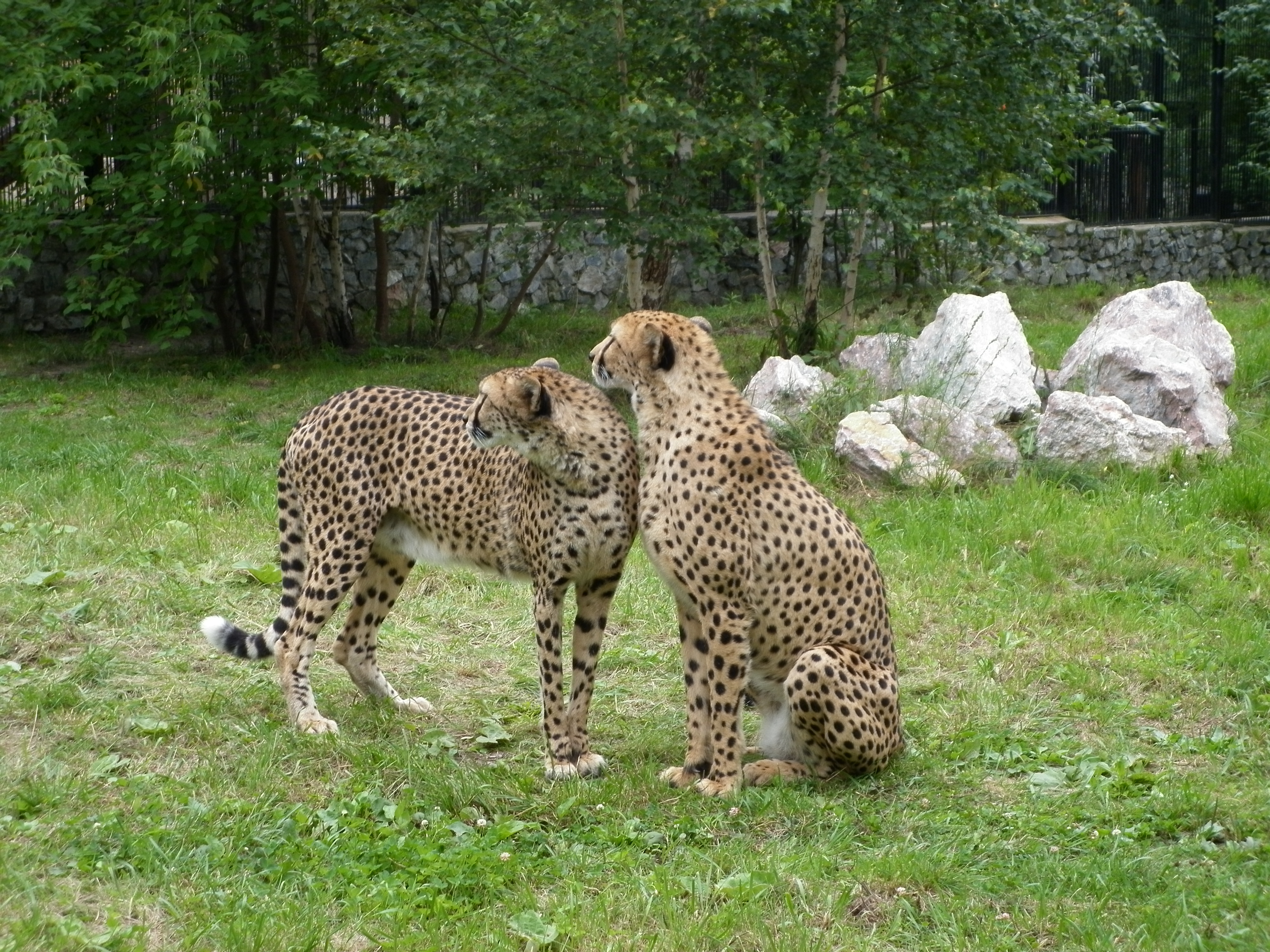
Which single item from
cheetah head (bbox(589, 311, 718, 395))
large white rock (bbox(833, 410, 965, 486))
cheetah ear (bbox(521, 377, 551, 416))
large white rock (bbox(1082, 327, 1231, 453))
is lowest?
large white rock (bbox(833, 410, 965, 486))

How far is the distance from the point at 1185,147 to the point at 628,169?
10.5 metres

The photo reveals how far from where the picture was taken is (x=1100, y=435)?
6.78 m

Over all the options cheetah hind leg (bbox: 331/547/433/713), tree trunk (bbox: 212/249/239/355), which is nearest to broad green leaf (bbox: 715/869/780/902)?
cheetah hind leg (bbox: 331/547/433/713)

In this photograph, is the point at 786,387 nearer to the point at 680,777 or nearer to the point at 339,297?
the point at 680,777

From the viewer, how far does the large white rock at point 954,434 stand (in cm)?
681

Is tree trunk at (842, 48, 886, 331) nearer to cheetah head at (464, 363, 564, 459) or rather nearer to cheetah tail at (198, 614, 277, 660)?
cheetah head at (464, 363, 564, 459)

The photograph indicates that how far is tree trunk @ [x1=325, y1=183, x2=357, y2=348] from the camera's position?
1109 cm

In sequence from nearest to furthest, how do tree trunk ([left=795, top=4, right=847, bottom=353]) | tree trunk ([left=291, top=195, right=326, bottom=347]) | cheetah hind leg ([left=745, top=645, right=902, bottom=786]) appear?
1. cheetah hind leg ([left=745, top=645, right=902, bottom=786])
2. tree trunk ([left=795, top=4, right=847, bottom=353])
3. tree trunk ([left=291, top=195, right=326, bottom=347])

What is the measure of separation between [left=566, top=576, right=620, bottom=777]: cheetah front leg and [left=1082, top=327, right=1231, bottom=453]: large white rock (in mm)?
4219

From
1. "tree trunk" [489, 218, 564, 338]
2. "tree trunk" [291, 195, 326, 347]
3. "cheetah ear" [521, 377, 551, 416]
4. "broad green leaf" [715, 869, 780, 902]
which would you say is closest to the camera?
"broad green leaf" [715, 869, 780, 902]

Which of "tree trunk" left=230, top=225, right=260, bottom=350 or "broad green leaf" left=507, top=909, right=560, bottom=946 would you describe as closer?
"broad green leaf" left=507, top=909, right=560, bottom=946

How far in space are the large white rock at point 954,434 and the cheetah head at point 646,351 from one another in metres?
3.21

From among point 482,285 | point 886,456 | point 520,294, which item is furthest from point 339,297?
point 886,456

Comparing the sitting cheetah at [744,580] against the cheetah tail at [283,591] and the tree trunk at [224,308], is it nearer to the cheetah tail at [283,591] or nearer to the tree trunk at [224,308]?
the cheetah tail at [283,591]
